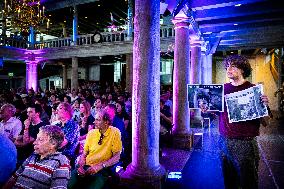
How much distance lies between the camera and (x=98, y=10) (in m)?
21.3

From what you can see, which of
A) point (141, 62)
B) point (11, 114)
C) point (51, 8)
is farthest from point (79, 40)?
point (141, 62)

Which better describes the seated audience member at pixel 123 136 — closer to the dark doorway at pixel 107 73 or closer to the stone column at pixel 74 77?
the stone column at pixel 74 77

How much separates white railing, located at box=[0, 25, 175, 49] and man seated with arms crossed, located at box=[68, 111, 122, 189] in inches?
410

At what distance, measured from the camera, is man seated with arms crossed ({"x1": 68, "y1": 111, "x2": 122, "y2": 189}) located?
137 inches

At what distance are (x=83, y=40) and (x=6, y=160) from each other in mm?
14602

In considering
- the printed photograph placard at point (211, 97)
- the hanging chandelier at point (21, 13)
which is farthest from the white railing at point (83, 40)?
the printed photograph placard at point (211, 97)

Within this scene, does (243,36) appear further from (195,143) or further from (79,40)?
(79,40)

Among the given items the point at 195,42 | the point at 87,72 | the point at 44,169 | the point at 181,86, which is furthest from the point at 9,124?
the point at 87,72

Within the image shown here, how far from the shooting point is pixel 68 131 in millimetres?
4297

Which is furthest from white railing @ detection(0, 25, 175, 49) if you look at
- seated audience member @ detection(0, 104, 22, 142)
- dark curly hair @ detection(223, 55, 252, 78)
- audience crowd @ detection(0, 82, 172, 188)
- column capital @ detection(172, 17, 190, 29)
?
dark curly hair @ detection(223, 55, 252, 78)

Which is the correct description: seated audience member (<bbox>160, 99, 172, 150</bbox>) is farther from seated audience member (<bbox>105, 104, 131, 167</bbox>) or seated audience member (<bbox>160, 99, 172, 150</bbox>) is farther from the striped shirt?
the striped shirt

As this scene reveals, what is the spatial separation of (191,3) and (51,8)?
53.1 feet

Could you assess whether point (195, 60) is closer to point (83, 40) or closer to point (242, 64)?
point (242, 64)

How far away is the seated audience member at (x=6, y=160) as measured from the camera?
8.98 feet
